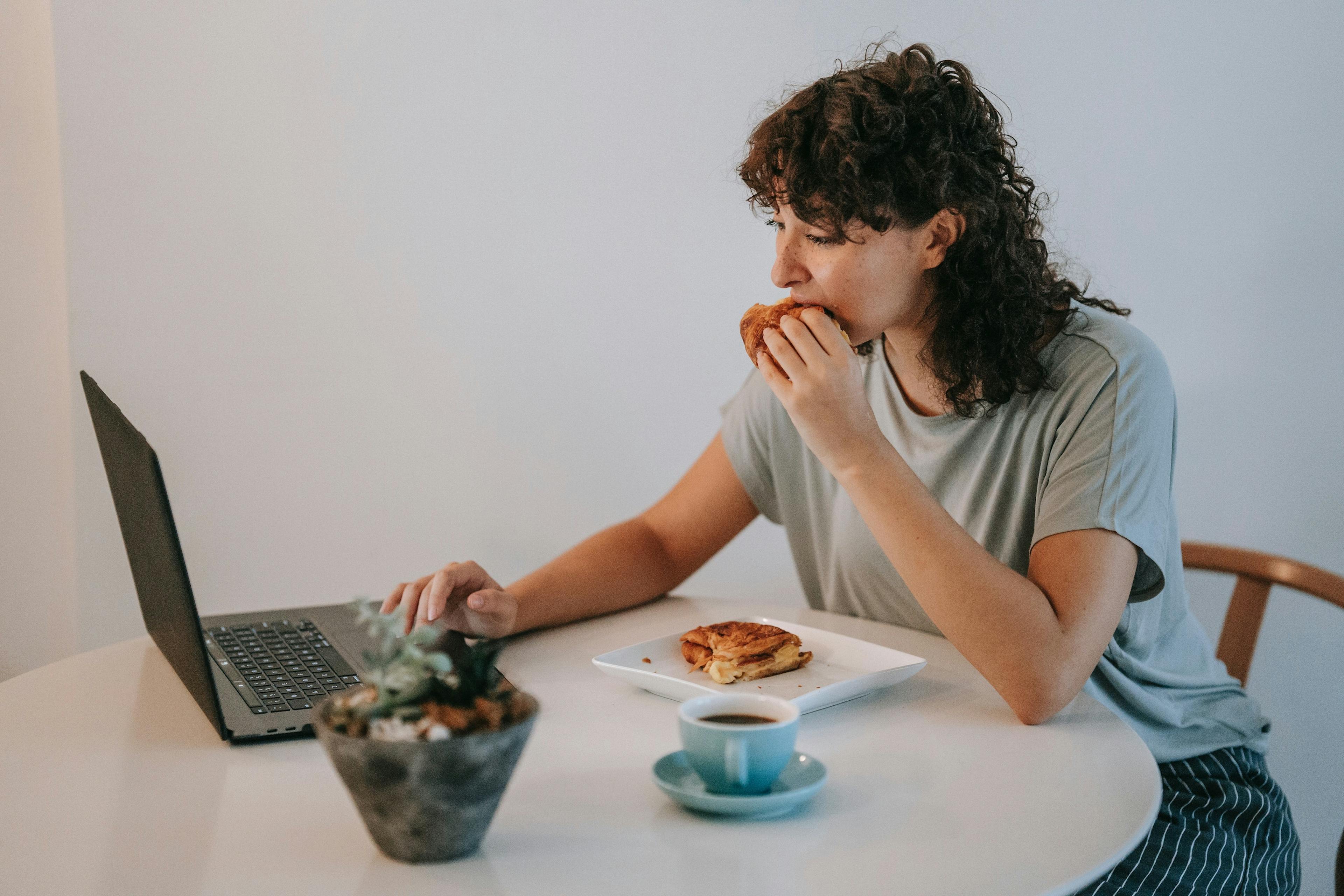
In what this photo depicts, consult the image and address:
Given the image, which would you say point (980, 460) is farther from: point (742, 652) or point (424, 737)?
point (424, 737)

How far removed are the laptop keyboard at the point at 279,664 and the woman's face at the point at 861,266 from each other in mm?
670

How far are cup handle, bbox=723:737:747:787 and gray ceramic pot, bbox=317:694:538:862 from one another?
0.16 meters

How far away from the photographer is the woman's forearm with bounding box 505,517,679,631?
1.31 metres

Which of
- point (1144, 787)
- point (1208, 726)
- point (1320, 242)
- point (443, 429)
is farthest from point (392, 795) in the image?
point (1320, 242)

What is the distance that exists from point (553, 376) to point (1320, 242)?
4.82ft

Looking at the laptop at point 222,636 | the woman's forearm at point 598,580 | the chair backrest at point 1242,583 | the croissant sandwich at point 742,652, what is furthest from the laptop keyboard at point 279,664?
the chair backrest at point 1242,583

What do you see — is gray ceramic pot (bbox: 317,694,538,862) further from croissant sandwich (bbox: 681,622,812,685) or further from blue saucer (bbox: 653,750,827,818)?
→ croissant sandwich (bbox: 681,622,812,685)

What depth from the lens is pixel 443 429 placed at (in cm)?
219

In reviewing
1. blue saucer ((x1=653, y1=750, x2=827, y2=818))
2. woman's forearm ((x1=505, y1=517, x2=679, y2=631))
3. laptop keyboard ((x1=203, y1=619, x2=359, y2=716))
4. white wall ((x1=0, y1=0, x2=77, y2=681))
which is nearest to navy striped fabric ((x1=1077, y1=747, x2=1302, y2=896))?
blue saucer ((x1=653, y1=750, x2=827, y2=818))

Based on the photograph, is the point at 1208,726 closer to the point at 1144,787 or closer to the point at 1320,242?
the point at 1144,787

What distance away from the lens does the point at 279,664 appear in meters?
1.17

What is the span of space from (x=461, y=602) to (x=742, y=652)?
1.14ft

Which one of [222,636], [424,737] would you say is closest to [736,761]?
[424,737]

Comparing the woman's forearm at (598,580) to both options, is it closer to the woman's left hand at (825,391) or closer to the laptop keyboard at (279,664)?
the laptop keyboard at (279,664)
